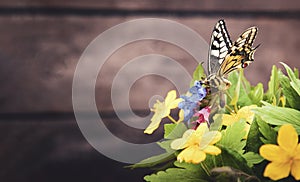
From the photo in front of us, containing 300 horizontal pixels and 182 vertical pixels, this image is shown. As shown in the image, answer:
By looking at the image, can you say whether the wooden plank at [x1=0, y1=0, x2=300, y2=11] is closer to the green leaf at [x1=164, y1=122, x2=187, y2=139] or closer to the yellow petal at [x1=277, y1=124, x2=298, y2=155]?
the green leaf at [x1=164, y1=122, x2=187, y2=139]

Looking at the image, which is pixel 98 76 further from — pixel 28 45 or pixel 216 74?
pixel 216 74

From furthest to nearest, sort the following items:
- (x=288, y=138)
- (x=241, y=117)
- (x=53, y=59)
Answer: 1. (x=53, y=59)
2. (x=241, y=117)
3. (x=288, y=138)

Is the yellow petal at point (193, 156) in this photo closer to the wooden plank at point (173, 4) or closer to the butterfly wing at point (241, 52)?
the butterfly wing at point (241, 52)

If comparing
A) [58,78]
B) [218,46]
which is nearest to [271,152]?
[218,46]

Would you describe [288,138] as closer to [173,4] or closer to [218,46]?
[218,46]

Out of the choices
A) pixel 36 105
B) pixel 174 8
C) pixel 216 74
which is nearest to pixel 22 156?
pixel 36 105

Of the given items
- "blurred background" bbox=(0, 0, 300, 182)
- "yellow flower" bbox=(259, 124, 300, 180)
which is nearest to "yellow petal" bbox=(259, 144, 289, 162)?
"yellow flower" bbox=(259, 124, 300, 180)
